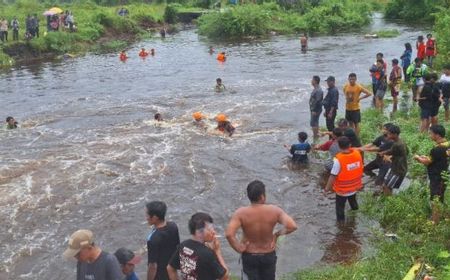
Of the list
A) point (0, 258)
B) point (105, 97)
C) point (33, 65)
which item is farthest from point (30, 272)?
point (33, 65)

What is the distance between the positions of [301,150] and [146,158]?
3975mm

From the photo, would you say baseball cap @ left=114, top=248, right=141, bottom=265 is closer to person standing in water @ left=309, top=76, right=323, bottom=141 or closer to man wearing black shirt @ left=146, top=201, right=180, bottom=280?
man wearing black shirt @ left=146, top=201, right=180, bottom=280

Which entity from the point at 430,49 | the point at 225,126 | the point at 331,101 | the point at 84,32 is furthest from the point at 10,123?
the point at 84,32

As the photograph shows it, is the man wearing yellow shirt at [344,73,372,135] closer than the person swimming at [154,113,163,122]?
Yes

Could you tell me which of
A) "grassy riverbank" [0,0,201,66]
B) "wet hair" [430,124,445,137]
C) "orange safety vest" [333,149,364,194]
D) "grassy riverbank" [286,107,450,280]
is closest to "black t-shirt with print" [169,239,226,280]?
"grassy riverbank" [286,107,450,280]

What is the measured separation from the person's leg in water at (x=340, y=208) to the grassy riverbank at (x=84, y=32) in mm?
25188

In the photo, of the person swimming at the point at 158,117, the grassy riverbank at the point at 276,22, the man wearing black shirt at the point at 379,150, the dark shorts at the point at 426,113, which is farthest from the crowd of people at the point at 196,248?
the grassy riverbank at the point at 276,22

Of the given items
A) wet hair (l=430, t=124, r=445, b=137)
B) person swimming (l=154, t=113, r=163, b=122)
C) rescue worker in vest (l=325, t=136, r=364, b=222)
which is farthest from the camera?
person swimming (l=154, t=113, r=163, b=122)

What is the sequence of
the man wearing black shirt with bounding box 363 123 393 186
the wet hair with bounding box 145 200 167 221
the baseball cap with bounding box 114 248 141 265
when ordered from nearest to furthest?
1. the baseball cap with bounding box 114 248 141 265
2. the wet hair with bounding box 145 200 167 221
3. the man wearing black shirt with bounding box 363 123 393 186

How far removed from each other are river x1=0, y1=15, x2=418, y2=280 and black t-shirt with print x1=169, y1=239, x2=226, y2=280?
2.93 m

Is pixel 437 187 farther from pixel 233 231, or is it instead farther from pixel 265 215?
pixel 233 231

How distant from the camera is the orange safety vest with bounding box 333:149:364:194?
8.18 metres

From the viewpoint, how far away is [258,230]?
5766 mm

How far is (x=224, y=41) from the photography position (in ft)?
126
